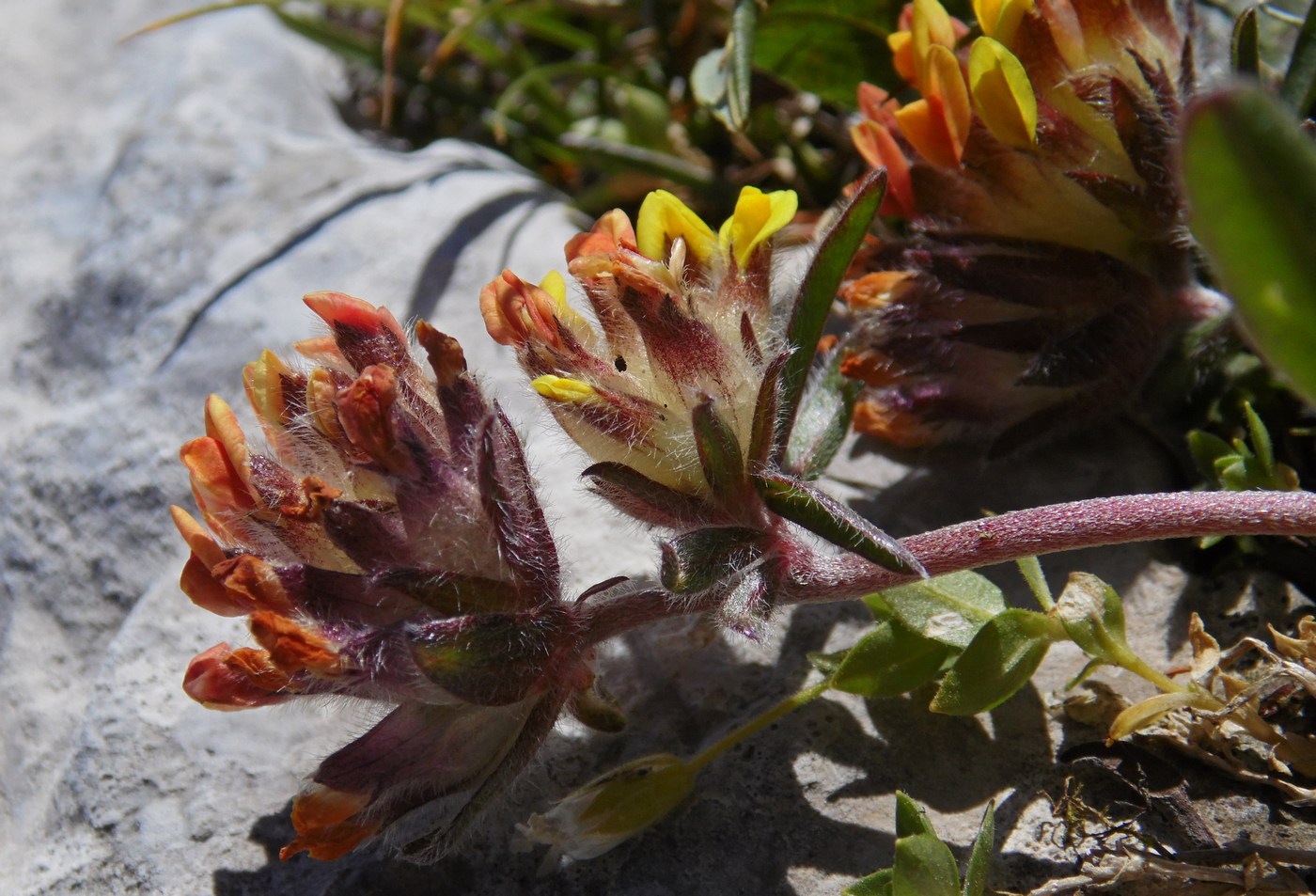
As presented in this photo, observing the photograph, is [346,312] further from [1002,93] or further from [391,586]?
[1002,93]

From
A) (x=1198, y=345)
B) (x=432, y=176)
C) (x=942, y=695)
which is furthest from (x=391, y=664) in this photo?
(x=432, y=176)

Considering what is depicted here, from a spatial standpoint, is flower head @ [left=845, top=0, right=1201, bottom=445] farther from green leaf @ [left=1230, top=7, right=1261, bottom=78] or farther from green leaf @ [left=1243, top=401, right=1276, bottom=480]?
green leaf @ [left=1243, top=401, right=1276, bottom=480]

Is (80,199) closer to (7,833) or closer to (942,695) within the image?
(7,833)

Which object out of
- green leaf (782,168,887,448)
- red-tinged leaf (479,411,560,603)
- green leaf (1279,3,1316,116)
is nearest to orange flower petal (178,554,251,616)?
red-tinged leaf (479,411,560,603)

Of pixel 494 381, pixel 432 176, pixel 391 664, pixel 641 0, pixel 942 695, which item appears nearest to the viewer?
pixel 391 664

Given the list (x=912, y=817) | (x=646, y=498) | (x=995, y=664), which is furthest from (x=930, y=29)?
(x=912, y=817)

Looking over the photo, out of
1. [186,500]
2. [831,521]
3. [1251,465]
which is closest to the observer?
[831,521]

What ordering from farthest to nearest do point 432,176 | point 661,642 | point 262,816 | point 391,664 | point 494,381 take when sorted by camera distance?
point 432,176 → point 494,381 → point 661,642 → point 262,816 → point 391,664

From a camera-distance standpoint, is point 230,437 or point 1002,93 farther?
point 1002,93
